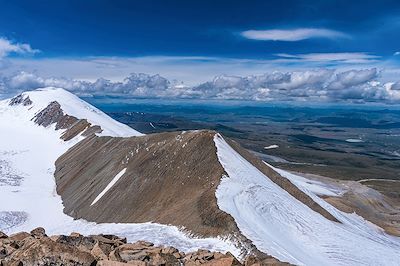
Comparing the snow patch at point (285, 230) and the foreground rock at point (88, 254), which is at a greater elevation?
the foreground rock at point (88, 254)

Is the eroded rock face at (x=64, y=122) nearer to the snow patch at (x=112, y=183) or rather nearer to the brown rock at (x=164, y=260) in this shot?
the snow patch at (x=112, y=183)

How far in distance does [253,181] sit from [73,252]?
35.7 m

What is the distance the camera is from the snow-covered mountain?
128ft

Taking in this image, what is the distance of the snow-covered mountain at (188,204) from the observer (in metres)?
39.0

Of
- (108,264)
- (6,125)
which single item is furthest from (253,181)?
(6,125)

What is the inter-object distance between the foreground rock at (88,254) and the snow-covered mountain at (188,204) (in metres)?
9.02

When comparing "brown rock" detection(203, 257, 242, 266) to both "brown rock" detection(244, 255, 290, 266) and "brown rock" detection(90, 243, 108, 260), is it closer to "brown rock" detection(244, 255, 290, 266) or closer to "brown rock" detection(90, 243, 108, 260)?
"brown rock" detection(244, 255, 290, 266)

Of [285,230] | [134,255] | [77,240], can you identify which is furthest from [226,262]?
[285,230]

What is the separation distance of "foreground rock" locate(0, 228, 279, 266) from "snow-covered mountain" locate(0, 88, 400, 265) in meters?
9.02

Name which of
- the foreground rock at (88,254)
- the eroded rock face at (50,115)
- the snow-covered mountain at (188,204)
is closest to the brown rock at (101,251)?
the foreground rock at (88,254)

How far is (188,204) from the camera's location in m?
45.6

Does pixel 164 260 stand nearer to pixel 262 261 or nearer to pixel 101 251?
pixel 101 251

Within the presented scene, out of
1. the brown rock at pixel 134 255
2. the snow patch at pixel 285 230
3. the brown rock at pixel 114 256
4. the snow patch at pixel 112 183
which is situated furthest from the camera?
the snow patch at pixel 112 183

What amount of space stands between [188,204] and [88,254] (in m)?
24.5
